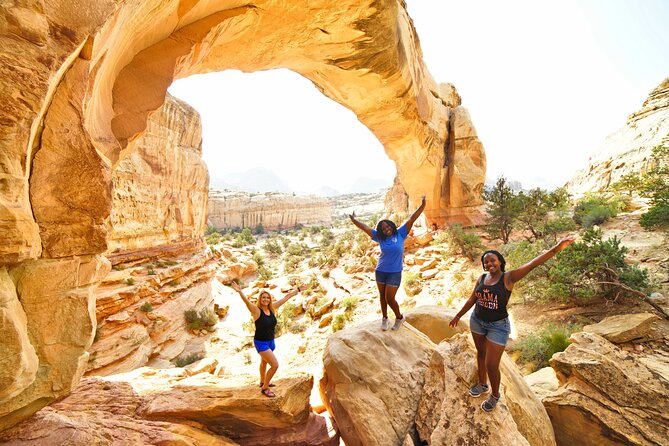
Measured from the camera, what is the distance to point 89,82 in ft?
8.68

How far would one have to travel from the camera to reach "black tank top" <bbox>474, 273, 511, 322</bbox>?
2.57 metres

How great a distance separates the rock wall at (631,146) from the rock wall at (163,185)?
72.5 ft

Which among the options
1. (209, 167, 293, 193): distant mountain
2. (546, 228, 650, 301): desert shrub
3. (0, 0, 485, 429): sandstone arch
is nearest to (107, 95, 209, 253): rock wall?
(0, 0, 485, 429): sandstone arch

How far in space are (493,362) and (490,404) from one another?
443 mm

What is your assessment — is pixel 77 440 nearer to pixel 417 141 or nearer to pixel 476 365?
pixel 476 365

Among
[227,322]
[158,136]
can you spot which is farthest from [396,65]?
[227,322]

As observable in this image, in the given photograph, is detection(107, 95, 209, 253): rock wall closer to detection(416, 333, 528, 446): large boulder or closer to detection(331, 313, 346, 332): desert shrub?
detection(331, 313, 346, 332): desert shrub

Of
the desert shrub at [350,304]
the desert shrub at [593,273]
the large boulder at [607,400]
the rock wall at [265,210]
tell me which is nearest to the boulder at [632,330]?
the large boulder at [607,400]

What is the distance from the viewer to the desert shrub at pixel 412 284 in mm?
9645

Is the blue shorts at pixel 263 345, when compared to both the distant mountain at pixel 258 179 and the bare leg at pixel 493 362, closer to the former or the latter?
the bare leg at pixel 493 362

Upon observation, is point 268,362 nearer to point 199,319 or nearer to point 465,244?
point 465,244

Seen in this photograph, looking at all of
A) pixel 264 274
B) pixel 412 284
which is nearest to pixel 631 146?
pixel 412 284

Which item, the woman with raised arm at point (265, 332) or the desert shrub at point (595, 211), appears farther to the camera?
the desert shrub at point (595, 211)

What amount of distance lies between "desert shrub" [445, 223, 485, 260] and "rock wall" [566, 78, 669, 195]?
33.3 feet
